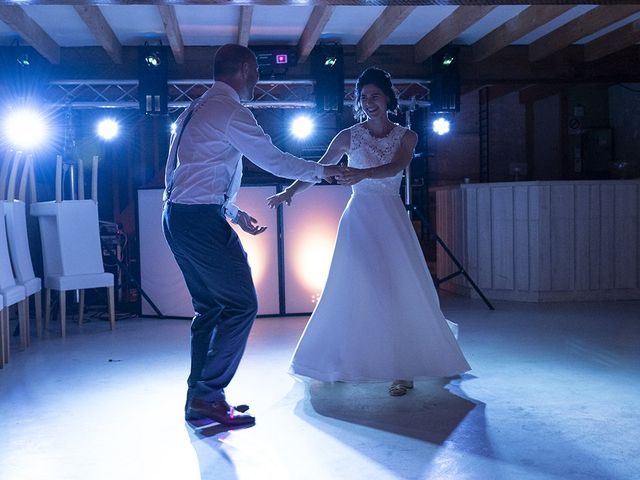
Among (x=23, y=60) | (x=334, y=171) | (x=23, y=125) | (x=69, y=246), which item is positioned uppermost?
(x=23, y=60)

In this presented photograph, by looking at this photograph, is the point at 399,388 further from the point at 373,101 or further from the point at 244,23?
the point at 244,23

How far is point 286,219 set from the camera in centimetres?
666

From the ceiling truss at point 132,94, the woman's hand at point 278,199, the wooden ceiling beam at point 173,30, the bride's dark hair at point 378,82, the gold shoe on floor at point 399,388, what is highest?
the wooden ceiling beam at point 173,30

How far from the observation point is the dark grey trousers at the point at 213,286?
314 cm

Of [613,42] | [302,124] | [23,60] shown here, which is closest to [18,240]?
[23,60]

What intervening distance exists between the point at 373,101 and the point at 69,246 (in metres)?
3.40

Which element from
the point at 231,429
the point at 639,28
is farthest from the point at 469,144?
the point at 231,429

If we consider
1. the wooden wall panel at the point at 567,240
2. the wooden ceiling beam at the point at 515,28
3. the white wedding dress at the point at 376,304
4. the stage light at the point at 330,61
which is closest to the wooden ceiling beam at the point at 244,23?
the stage light at the point at 330,61

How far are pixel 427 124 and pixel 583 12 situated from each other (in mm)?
3773

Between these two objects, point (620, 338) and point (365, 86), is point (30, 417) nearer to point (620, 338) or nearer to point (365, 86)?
point (365, 86)

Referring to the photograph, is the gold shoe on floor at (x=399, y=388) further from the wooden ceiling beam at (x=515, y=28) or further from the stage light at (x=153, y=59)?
the stage light at (x=153, y=59)

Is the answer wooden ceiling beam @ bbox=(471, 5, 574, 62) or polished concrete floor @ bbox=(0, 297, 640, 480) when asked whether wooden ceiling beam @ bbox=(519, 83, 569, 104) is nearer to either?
wooden ceiling beam @ bbox=(471, 5, 574, 62)

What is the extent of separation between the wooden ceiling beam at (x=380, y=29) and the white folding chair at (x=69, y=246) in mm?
2978

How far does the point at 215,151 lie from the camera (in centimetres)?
315
